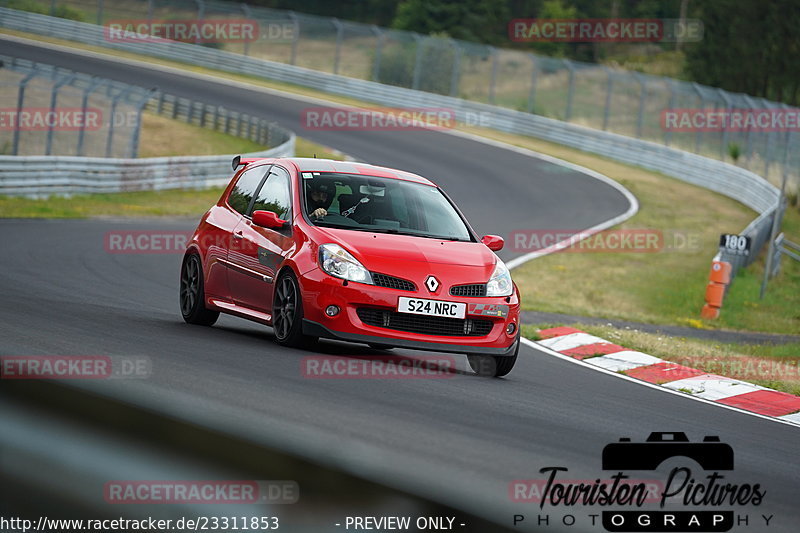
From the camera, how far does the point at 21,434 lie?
2758 millimetres

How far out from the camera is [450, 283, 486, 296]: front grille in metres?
8.46

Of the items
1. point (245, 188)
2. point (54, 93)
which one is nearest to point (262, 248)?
point (245, 188)

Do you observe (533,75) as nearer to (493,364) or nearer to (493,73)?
(493,73)

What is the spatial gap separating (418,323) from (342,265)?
700 millimetres

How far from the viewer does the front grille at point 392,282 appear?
8.29m

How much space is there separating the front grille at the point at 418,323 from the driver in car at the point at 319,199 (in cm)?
117

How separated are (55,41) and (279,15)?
36.0 feet

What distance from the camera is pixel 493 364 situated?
9070 mm

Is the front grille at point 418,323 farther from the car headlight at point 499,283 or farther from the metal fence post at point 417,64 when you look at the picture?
the metal fence post at point 417,64

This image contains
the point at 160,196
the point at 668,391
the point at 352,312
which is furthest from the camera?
the point at 160,196

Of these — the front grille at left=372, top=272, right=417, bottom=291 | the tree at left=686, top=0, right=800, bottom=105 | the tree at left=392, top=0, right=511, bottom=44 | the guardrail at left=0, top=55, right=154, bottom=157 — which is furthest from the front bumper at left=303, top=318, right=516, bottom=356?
the tree at left=392, top=0, right=511, bottom=44

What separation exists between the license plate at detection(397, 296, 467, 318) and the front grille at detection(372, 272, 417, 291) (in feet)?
0.30

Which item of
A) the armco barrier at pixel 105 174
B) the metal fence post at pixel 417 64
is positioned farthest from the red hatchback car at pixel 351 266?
the metal fence post at pixel 417 64

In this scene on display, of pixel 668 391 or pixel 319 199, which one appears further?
pixel 668 391
